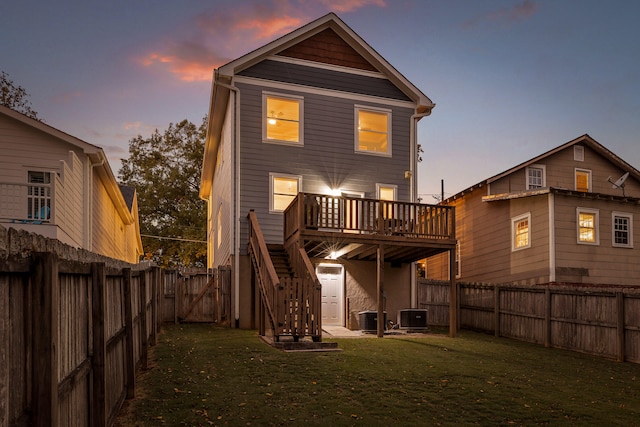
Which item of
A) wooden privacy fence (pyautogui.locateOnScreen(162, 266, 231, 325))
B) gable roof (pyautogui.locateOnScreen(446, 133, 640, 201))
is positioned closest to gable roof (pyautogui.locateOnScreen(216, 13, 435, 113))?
wooden privacy fence (pyautogui.locateOnScreen(162, 266, 231, 325))

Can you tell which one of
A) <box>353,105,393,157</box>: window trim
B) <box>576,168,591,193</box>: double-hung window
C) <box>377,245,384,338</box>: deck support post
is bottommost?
<box>377,245,384,338</box>: deck support post

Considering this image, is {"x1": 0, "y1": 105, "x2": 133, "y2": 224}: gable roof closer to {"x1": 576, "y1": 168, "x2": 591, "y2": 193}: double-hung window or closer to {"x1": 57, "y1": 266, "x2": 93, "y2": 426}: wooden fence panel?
{"x1": 57, "y1": 266, "x2": 93, "y2": 426}: wooden fence panel

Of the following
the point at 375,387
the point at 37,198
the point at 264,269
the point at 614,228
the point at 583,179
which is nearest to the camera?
the point at 375,387

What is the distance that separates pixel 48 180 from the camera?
16.1m

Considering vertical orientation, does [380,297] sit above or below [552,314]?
above

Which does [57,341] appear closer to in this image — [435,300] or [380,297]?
[380,297]

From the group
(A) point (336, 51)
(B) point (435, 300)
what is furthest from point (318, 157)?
(B) point (435, 300)

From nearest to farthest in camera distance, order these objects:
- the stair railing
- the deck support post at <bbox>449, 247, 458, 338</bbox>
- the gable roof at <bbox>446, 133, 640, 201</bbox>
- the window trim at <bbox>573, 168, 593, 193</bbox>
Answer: the stair railing, the deck support post at <bbox>449, 247, 458, 338</bbox>, the gable roof at <bbox>446, 133, 640, 201</bbox>, the window trim at <bbox>573, 168, 593, 193</bbox>

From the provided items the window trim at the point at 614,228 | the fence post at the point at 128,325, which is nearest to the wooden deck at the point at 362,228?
the fence post at the point at 128,325

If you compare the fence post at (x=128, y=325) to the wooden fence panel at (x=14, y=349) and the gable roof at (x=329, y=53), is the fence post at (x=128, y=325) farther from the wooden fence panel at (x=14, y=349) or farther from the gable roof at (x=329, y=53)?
the gable roof at (x=329, y=53)

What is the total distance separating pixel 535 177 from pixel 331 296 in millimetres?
13085

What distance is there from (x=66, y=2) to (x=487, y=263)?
73.0ft

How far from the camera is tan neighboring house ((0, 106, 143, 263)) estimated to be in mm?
13789

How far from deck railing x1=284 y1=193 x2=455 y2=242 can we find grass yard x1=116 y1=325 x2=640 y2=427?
3.68 m
